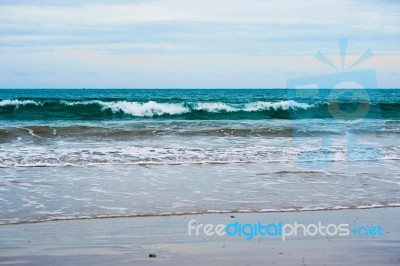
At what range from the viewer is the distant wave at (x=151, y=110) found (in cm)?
2547

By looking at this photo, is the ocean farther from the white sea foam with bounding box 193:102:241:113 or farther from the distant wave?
the white sea foam with bounding box 193:102:241:113

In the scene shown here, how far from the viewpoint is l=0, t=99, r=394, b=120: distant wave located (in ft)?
83.6

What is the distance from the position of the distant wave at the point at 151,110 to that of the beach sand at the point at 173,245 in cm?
1863

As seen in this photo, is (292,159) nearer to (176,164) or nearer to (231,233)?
(176,164)

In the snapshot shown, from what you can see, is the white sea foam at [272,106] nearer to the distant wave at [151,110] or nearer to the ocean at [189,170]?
the distant wave at [151,110]

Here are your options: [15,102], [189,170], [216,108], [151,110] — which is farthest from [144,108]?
[189,170]

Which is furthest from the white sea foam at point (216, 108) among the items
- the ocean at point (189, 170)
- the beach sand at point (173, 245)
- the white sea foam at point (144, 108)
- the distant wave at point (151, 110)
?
the beach sand at point (173, 245)

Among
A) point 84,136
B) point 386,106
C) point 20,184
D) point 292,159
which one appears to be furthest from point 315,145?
point 386,106

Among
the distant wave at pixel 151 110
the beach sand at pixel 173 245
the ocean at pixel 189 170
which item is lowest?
the beach sand at pixel 173 245

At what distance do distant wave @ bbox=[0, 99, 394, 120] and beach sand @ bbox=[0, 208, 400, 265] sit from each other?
18.6 metres

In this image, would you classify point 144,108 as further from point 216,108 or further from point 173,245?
point 173,245

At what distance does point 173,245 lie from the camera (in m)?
5.04

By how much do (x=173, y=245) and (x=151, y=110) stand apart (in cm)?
2180

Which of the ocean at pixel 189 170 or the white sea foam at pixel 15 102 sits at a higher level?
the white sea foam at pixel 15 102
